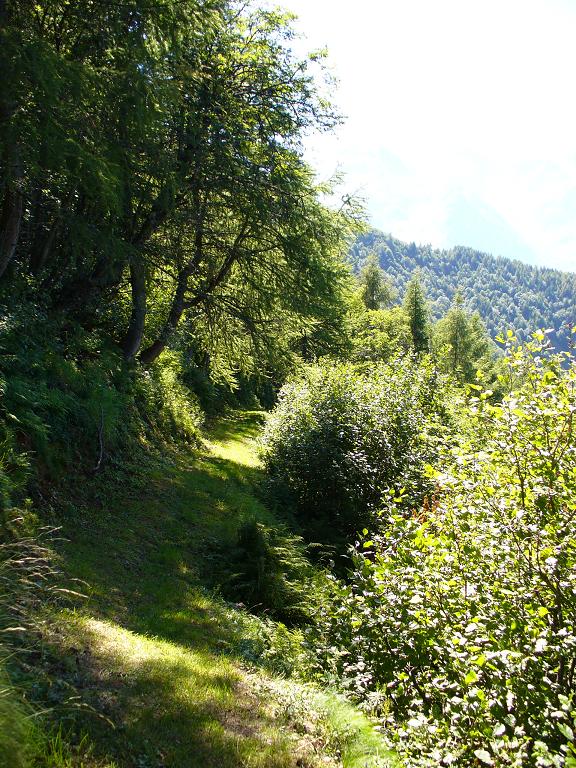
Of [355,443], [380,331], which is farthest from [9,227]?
[380,331]

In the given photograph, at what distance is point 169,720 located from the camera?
4.03 m

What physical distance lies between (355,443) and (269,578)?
16.1 feet

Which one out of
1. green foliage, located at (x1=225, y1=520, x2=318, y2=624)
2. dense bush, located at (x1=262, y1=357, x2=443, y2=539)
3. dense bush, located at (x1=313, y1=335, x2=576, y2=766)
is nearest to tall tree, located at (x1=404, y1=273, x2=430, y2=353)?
dense bush, located at (x1=262, y1=357, x2=443, y2=539)

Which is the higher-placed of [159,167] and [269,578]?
[159,167]

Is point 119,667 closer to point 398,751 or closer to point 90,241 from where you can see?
point 398,751

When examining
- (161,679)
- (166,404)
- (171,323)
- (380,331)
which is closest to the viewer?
(161,679)

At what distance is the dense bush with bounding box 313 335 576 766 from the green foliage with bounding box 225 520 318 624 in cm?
145

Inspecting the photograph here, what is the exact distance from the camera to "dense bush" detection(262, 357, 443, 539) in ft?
38.5

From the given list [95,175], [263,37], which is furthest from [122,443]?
[263,37]

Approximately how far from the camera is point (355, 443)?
12.1 metres

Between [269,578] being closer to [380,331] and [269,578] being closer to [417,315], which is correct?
[380,331]

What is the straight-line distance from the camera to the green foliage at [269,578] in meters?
7.50

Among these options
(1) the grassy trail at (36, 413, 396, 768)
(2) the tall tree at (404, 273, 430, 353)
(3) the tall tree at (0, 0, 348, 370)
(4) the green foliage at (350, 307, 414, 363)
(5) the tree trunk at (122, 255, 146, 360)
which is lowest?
(1) the grassy trail at (36, 413, 396, 768)

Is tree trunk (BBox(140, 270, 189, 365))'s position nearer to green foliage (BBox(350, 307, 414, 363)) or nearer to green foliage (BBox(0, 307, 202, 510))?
green foliage (BBox(0, 307, 202, 510))
